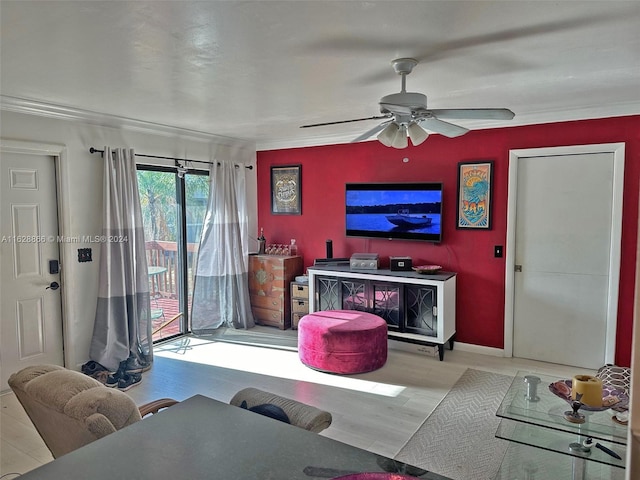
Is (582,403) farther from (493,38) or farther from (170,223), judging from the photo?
(170,223)

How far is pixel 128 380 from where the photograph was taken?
391 cm

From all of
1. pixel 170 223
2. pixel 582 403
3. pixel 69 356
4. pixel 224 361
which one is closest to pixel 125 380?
pixel 69 356

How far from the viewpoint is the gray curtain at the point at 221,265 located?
545cm

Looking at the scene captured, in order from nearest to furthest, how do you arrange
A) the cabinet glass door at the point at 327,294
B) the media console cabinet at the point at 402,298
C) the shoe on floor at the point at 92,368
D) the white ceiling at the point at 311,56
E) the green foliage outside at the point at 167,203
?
the white ceiling at the point at 311,56, the shoe on floor at the point at 92,368, the media console cabinet at the point at 402,298, the green foliage outside at the point at 167,203, the cabinet glass door at the point at 327,294

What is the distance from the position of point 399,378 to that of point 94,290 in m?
2.98

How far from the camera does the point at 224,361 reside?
14.7 feet

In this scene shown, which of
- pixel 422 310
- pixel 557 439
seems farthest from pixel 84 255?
pixel 557 439

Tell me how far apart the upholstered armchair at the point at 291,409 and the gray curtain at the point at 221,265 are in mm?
3661

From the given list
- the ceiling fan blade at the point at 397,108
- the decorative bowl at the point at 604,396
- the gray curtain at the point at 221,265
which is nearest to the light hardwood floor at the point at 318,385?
the gray curtain at the point at 221,265

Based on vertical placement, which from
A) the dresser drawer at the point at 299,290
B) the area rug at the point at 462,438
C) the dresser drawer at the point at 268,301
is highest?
the dresser drawer at the point at 299,290

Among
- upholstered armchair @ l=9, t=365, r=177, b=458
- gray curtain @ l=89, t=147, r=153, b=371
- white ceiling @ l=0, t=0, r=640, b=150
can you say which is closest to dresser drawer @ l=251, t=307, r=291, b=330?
gray curtain @ l=89, t=147, r=153, b=371

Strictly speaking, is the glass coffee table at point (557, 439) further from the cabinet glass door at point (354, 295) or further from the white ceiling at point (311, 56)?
the cabinet glass door at point (354, 295)

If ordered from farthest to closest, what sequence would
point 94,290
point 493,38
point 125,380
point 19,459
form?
point 94,290, point 125,380, point 19,459, point 493,38

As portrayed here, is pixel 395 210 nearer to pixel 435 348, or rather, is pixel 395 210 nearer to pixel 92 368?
pixel 435 348
